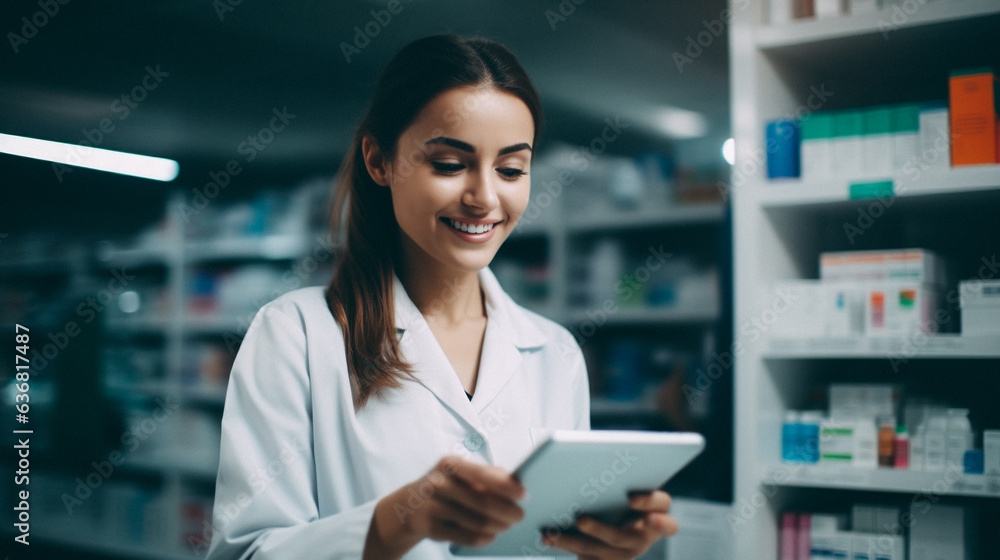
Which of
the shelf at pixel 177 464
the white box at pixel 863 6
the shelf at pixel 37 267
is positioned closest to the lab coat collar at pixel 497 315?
the white box at pixel 863 6

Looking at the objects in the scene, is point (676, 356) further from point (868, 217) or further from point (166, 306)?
point (166, 306)

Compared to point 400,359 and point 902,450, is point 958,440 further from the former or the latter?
point 400,359

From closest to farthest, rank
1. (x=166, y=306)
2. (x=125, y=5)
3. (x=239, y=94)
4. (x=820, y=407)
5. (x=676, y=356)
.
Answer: (x=820, y=407) → (x=676, y=356) → (x=125, y=5) → (x=166, y=306) → (x=239, y=94)

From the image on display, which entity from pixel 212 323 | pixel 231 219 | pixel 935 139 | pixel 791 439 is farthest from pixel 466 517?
pixel 231 219

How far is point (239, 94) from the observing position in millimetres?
4938

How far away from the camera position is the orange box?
65.1 inches

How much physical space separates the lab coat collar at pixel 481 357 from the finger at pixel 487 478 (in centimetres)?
36

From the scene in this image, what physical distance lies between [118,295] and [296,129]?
5.99 feet

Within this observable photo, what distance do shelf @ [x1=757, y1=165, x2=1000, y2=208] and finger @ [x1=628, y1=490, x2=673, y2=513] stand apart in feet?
3.83

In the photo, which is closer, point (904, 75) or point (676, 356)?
point (904, 75)

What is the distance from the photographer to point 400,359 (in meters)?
1.16

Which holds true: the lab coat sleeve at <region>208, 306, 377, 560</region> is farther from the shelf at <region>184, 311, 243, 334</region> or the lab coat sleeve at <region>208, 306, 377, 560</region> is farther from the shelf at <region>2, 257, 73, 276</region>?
the shelf at <region>2, 257, 73, 276</region>

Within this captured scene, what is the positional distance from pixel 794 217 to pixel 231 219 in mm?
3834

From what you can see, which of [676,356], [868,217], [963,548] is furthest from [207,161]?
[963,548]
